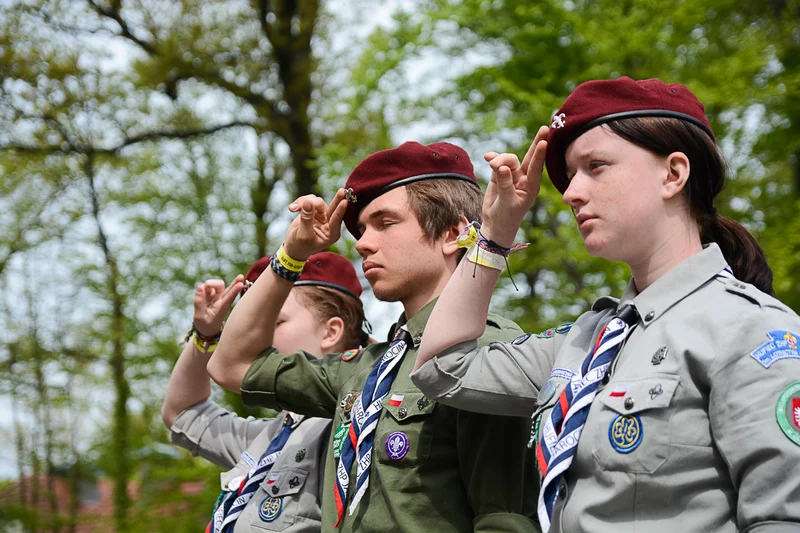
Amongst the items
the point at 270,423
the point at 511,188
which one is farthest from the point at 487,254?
the point at 270,423

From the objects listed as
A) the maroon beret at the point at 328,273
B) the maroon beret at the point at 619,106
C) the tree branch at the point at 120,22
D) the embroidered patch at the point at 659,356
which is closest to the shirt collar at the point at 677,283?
the embroidered patch at the point at 659,356

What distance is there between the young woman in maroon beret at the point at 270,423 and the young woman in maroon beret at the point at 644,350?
43.1 inches

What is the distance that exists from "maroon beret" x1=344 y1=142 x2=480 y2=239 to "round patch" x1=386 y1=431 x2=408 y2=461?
83 cm

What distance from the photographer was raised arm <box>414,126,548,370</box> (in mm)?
2432

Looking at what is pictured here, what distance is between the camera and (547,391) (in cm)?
228

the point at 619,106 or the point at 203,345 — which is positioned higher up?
the point at 619,106

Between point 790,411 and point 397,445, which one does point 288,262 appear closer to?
point 397,445

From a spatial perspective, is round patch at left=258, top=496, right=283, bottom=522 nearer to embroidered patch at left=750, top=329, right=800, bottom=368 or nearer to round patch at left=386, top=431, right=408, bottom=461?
round patch at left=386, top=431, right=408, bottom=461

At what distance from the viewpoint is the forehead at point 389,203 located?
306cm

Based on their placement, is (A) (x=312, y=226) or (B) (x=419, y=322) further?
(A) (x=312, y=226)

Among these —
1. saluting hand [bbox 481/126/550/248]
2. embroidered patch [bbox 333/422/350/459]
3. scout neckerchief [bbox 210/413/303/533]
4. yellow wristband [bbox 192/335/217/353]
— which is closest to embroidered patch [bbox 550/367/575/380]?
saluting hand [bbox 481/126/550/248]

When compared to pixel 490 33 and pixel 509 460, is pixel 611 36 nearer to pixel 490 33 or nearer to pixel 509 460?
pixel 490 33

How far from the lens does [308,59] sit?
14.4 metres

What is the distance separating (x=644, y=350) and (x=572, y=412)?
0.70ft
